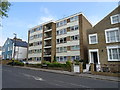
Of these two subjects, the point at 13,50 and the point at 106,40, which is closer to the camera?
the point at 106,40

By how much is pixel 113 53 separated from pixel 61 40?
1664 cm

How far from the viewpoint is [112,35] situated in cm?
1897

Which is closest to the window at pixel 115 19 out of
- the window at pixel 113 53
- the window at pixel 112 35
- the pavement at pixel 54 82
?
the window at pixel 112 35

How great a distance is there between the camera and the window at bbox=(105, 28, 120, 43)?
1828 centimetres

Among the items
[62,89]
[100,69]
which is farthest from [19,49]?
[62,89]

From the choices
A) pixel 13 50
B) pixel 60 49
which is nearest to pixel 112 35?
pixel 60 49

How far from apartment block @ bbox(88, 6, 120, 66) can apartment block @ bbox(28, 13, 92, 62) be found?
5.27 metres

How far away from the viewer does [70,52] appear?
28.6 metres

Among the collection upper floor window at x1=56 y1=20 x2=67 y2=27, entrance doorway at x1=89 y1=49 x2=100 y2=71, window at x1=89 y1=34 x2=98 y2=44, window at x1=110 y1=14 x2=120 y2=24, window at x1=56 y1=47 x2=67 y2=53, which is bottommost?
entrance doorway at x1=89 y1=49 x2=100 y2=71

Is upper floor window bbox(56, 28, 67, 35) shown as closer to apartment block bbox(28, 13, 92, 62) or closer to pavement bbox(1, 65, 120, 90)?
apartment block bbox(28, 13, 92, 62)

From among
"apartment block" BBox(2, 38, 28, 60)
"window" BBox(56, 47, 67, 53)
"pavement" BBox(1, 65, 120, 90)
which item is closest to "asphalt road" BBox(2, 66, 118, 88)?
"pavement" BBox(1, 65, 120, 90)

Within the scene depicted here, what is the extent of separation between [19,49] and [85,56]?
3643 cm

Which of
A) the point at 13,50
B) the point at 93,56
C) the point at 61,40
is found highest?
the point at 61,40

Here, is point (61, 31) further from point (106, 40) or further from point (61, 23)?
point (106, 40)
